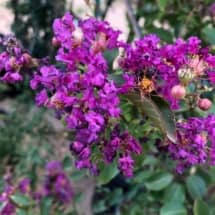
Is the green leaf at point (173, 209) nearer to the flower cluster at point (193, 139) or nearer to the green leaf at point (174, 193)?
the green leaf at point (174, 193)

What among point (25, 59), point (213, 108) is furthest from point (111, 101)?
point (213, 108)

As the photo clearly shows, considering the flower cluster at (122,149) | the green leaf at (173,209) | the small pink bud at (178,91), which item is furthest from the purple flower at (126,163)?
the green leaf at (173,209)

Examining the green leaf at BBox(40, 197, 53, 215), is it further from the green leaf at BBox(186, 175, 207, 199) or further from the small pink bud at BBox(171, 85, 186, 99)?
the small pink bud at BBox(171, 85, 186, 99)

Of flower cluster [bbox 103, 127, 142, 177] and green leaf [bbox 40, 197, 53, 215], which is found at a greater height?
flower cluster [bbox 103, 127, 142, 177]

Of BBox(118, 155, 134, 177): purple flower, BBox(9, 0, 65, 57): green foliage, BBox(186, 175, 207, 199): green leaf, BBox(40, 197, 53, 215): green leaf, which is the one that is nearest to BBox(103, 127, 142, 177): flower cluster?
BBox(118, 155, 134, 177): purple flower

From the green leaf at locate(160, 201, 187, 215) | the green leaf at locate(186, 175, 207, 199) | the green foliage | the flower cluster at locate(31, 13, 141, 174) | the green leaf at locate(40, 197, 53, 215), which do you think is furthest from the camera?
the green foliage

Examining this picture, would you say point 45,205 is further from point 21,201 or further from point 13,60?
point 13,60
